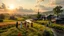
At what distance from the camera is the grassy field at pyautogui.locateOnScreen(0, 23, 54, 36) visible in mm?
2854

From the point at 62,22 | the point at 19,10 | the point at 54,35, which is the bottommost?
the point at 54,35

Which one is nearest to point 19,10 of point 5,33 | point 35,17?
point 35,17

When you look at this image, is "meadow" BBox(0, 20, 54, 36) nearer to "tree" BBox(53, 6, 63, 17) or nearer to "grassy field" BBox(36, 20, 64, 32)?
"grassy field" BBox(36, 20, 64, 32)

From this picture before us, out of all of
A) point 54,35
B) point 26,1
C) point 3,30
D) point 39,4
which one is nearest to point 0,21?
point 3,30

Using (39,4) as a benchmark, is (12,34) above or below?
below

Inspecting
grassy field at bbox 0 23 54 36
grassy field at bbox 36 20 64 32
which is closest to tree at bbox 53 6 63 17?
grassy field at bbox 36 20 64 32

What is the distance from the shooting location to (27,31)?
293cm

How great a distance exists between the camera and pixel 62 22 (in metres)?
3.07

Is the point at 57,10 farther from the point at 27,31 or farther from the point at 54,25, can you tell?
the point at 27,31

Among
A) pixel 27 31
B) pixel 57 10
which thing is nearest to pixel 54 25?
pixel 57 10

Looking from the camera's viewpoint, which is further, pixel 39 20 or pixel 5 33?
Result: pixel 39 20

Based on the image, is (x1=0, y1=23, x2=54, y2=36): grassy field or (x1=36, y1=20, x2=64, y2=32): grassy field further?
(x1=36, y1=20, x2=64, y2=32): grassy field

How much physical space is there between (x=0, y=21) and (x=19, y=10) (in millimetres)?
449

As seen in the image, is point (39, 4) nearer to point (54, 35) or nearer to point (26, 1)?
point (26, 1)
